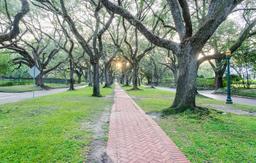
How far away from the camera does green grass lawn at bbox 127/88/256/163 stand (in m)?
4.94

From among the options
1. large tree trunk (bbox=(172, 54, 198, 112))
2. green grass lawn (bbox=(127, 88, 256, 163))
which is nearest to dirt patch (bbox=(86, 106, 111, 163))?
green grass lawn (bbox=(127, 88, 256, 163))

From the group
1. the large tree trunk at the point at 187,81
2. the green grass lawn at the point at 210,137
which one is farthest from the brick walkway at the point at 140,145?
the large tree trunk at the point at 187,81

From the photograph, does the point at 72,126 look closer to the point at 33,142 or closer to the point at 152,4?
the point at 33,142

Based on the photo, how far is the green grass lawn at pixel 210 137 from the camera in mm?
4941

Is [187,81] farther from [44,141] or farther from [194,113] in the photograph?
[44,141]

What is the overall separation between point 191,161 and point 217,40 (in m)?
26.3

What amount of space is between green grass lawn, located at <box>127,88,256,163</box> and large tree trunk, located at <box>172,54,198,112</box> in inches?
23.2

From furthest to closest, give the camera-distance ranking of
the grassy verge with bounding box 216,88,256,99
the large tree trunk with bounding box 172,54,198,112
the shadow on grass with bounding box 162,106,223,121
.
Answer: the grassy verge with bounding box 216,88,256,99
the large tree trunk with bounding box 172,54,198,112
the shadow on grass with bounding box 162,106,223,121

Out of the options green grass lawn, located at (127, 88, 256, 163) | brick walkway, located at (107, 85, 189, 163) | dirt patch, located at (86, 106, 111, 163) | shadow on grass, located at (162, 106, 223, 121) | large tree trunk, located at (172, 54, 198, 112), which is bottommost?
green grass lawn, located at (127, 88, 256, 163)

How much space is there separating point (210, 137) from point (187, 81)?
4078 mm

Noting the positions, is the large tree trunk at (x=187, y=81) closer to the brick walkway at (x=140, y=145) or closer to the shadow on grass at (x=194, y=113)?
the shadow on grass at (x=194, y=113)

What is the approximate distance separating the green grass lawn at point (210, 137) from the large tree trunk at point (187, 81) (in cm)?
59

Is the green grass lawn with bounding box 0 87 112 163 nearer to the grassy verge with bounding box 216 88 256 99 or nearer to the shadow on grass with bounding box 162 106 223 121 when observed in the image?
the shadow on grass with bounding box 162 106 223 121

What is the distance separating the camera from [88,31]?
3319 cm
